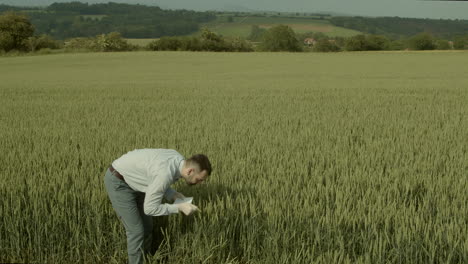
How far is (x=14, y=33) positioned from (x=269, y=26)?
73.6 metres

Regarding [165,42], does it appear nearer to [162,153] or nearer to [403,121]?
[403,121]

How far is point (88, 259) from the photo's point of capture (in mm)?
3127

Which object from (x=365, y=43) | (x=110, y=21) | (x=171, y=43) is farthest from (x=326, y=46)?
(x=110, y=21)

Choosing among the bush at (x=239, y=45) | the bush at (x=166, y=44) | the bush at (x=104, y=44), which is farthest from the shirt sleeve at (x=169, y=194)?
the bush at (x=239, y=45)

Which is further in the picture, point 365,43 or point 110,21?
point 110,21

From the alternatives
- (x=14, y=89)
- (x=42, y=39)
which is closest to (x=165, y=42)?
(x=42, y=39)

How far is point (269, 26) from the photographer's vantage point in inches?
4483

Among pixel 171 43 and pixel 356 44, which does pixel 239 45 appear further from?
pixel 356 44

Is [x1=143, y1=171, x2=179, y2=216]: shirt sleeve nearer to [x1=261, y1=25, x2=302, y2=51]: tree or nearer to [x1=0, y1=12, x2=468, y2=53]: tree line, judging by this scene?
[x1=0, y1=12, x2=468, y2=53]: tree line

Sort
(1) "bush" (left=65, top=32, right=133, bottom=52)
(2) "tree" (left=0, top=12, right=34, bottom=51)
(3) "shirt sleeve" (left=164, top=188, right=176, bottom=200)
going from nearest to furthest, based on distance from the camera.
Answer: (3) "shirt sleeve" (left=164, top=188, right=176, bottom=200) < (2) "tree" (left=0, top=12, right=34, bottom=51) < (1) "bush" (left=65, top=32, right=133, bottom=52)

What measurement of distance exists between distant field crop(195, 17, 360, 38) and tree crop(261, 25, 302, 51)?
26045 mm

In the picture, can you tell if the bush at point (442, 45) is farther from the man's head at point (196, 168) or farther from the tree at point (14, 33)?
the man's head at point (196, 168)

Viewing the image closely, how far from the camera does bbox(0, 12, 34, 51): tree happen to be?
48.8 m

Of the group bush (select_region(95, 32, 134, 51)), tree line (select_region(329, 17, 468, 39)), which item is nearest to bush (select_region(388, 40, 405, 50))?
bush (select_region(95, 32, 134, 51))
